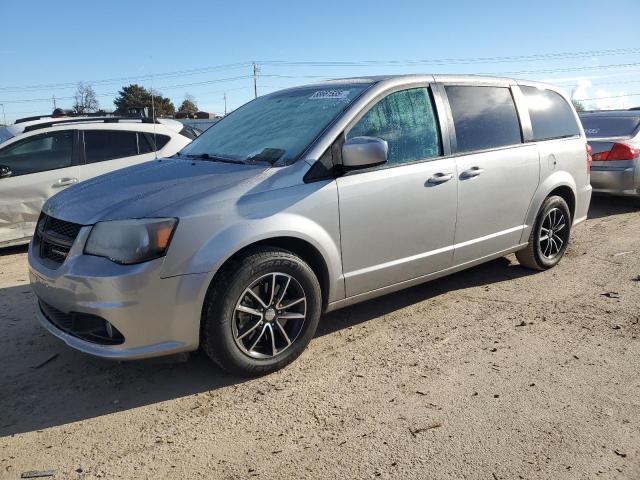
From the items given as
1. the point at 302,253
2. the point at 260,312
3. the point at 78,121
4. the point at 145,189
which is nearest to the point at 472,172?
the point at 302,253

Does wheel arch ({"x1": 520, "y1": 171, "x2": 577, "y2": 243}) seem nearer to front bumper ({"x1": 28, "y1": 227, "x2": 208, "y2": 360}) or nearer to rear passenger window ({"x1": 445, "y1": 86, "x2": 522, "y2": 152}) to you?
rear passenger window ({"x1": 445, "y1": 86, "x2": 522, "y2": 152})

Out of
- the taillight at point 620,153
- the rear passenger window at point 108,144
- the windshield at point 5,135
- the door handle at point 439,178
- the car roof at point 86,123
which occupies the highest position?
the car roof at point 86,123

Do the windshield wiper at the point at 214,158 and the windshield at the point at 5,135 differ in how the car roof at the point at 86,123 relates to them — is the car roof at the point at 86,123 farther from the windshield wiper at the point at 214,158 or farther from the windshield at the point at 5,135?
the windshield wiper at the point at 214,158

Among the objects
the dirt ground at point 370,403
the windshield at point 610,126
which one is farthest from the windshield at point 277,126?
the windshield at point 610,126

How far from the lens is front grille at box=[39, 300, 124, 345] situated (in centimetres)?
295

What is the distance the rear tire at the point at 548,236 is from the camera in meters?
5.05

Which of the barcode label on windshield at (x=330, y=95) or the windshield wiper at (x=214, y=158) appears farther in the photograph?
the barcode label on windshield at (x=330, y=95)

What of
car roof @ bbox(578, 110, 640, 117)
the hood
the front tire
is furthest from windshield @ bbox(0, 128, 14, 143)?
car roof @ bbox(578, 110, 640, 117)

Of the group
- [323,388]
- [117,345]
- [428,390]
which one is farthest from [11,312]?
[428,390]

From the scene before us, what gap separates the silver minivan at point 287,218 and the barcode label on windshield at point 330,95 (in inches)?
0.7

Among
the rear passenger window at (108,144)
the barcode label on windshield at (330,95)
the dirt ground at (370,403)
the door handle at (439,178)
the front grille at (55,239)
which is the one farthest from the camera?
the rear passenger window at (108,144)

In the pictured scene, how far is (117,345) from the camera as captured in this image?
2926 millimetres

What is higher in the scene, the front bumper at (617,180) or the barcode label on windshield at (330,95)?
the barcode label on windshield at (330,95)

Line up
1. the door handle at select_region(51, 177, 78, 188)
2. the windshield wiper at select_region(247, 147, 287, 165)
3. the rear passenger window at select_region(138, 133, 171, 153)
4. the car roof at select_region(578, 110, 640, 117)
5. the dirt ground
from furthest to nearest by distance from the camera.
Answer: the car roof at select_region(578, 110, 640, 117) < the rear passenger window at select_region(138, 133, 171, 153) < the door handle at select_region(51, 177, 78, 188) < the windshield wiper at select_region(247, 147, 287, 165) < the dirt ground
